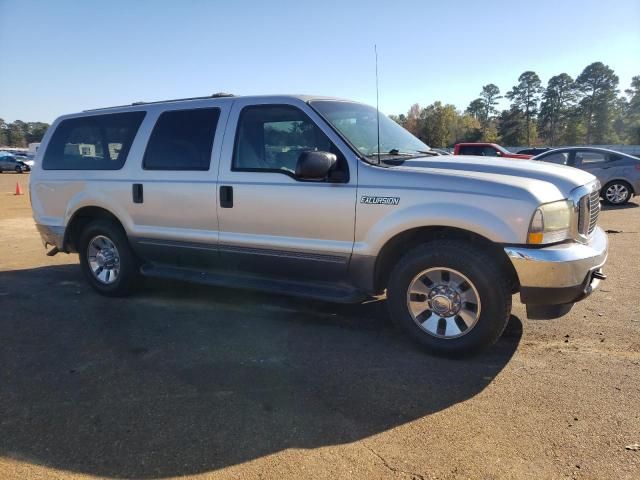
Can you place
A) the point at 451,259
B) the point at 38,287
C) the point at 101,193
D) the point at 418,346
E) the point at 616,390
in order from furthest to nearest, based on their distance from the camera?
the point at 38,287
the point at 101,193
the point at 418,346
the point at 451,259
the point at 616,390

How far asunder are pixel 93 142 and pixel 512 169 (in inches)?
173

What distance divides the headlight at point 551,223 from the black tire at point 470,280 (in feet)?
1.23

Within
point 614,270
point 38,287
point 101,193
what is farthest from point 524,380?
point 38,287

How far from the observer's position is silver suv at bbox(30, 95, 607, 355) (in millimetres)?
3504

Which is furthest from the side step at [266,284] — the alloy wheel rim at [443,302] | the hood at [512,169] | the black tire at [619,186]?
the black tire at [619,186]

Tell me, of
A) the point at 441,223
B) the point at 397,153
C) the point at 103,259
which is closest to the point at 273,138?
the point at 397,153

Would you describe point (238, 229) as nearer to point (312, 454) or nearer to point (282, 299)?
point (282, 299)

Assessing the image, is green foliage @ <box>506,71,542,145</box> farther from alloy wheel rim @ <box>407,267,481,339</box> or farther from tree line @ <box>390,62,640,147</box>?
alloy wheel rim @ <box>407,267,481,339</box>

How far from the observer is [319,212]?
4.08 metres

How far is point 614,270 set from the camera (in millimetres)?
6195

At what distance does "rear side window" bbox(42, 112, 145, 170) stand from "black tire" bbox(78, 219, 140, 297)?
0.65m

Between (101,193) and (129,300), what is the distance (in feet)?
3.97

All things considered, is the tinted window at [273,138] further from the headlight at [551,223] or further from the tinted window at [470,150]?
the tinted window at [470,150]

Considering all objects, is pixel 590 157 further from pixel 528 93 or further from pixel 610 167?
pixel 528 93
